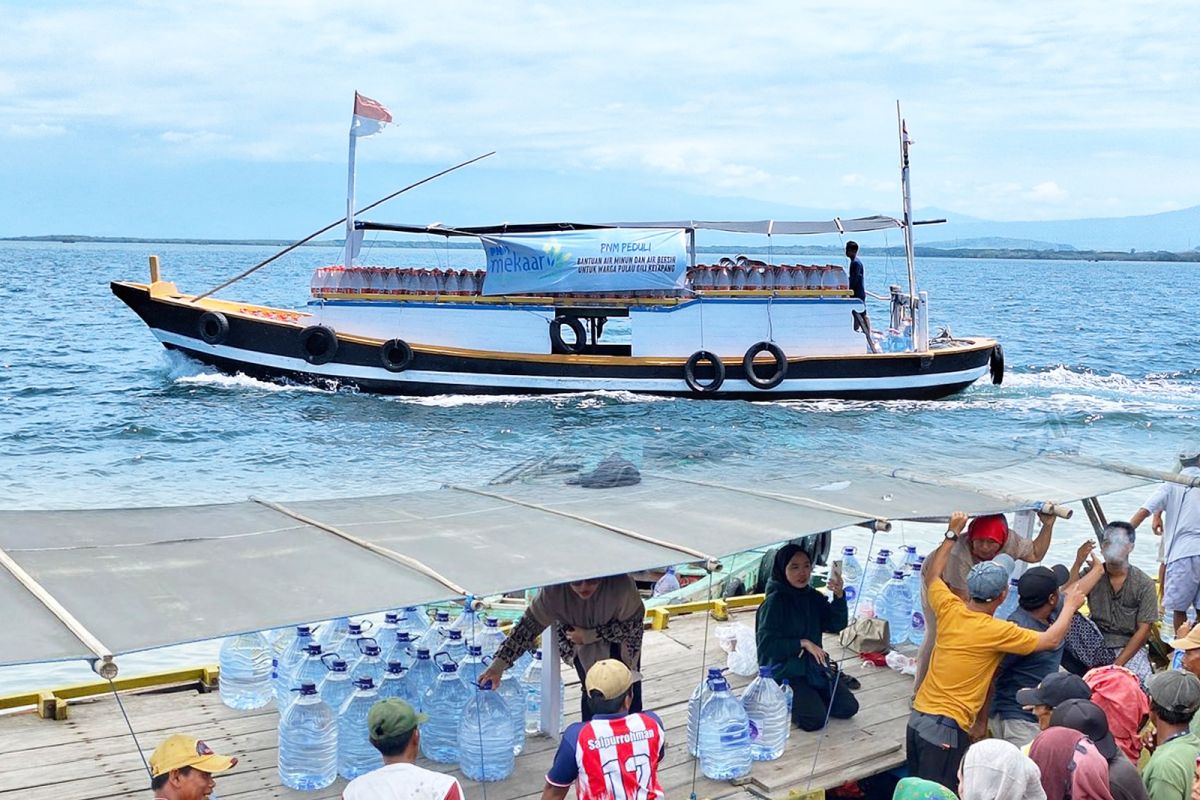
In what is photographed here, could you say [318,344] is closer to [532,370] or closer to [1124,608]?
[532,370]

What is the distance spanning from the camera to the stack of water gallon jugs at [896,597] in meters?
8.34

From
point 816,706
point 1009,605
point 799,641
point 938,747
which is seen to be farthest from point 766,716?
point 1009,605

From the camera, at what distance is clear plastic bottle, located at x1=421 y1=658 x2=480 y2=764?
6.19 meters

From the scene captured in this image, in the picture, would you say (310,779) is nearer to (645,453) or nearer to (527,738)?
(527,738)

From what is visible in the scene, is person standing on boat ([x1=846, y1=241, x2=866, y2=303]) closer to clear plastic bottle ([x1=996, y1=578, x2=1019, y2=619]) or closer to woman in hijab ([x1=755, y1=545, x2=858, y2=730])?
clear plastic bottle ([x1=996, y1=578, x2=1019, y2=619])

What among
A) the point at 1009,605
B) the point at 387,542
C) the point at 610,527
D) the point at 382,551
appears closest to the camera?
the point at 382,551

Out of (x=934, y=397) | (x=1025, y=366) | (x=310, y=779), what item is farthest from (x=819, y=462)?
(x=1025, y=366)

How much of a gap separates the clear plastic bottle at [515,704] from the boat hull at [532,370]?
1942 cm

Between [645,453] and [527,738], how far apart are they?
4810mm

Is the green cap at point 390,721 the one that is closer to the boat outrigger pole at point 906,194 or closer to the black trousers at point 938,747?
the black trousers at point 938,747

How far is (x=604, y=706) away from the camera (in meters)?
4.50

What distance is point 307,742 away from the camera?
5770 millimetres

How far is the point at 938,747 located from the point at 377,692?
9.02 ft

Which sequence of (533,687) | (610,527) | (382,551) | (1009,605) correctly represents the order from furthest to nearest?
(1009,605)
(533,687)
(610,527)
(382,551)
